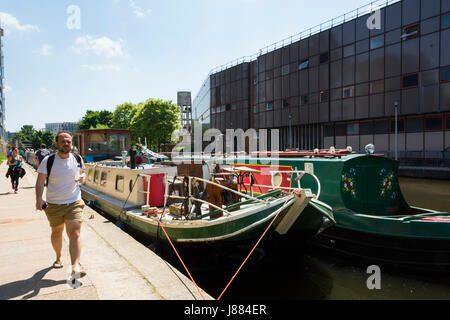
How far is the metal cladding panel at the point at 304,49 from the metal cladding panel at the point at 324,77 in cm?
235

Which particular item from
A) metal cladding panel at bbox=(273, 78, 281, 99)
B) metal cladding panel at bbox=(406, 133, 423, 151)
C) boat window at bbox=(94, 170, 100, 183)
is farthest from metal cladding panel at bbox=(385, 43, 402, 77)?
boat window at bbox=(94, 170, 100, 183)

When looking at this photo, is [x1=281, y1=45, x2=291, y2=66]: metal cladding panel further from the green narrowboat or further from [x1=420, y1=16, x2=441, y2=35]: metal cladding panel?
the green narrowboat

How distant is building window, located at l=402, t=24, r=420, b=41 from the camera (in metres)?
23.5

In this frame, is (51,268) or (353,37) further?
(353,37)

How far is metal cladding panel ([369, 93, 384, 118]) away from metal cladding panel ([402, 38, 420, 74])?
267 cm

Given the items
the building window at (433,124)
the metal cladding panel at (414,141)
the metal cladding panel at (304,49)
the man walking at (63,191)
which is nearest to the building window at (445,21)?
the building window at (433,124)

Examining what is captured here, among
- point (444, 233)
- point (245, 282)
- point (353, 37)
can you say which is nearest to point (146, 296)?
point (245, 282)

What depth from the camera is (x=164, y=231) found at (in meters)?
5.78

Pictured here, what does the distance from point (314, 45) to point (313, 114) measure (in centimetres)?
672

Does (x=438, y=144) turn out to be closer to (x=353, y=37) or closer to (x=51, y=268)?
(x=353, y=37)

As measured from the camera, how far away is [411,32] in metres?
23.9
